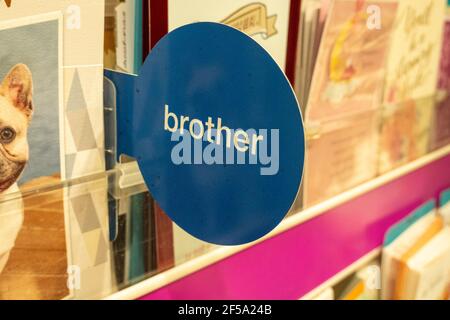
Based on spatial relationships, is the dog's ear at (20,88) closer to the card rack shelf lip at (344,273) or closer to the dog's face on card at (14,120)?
the dog's face on card at (14,120)

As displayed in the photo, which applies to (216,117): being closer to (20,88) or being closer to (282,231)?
(20,88)

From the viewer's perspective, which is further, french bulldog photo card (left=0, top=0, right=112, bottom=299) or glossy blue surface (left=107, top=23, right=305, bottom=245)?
french bulldog photo card (left=0, top=0, right=112, bottom=299)

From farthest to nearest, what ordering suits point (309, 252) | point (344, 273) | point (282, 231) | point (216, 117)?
point (344, 273) → point (309, 252) → point (282, 231) → point (216, 117)

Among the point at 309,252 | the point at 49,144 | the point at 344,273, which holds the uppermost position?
the point at 49,144

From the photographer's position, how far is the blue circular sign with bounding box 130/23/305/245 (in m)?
0.54

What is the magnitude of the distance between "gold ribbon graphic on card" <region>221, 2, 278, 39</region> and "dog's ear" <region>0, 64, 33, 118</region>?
0.34 meters

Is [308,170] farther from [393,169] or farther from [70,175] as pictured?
[70,175]

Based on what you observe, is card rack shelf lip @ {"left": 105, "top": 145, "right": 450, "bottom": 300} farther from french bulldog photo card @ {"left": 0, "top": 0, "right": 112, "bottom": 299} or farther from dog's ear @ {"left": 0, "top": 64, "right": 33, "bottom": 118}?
dog's ear @ {"left": 0, "top": 64, "right": 33, "bottom": 118}

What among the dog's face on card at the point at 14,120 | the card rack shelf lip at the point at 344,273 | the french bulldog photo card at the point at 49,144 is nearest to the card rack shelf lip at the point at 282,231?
the card rack shelf lip at the point at 344,273

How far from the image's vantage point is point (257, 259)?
117cm

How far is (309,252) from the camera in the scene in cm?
135

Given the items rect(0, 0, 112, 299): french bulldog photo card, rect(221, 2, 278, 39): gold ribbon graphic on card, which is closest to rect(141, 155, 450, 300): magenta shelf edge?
rect(0, 0, 112, 299): french bulldog photo card

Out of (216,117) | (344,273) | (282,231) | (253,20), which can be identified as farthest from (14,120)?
(344,273)

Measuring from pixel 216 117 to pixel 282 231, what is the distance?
73cm
